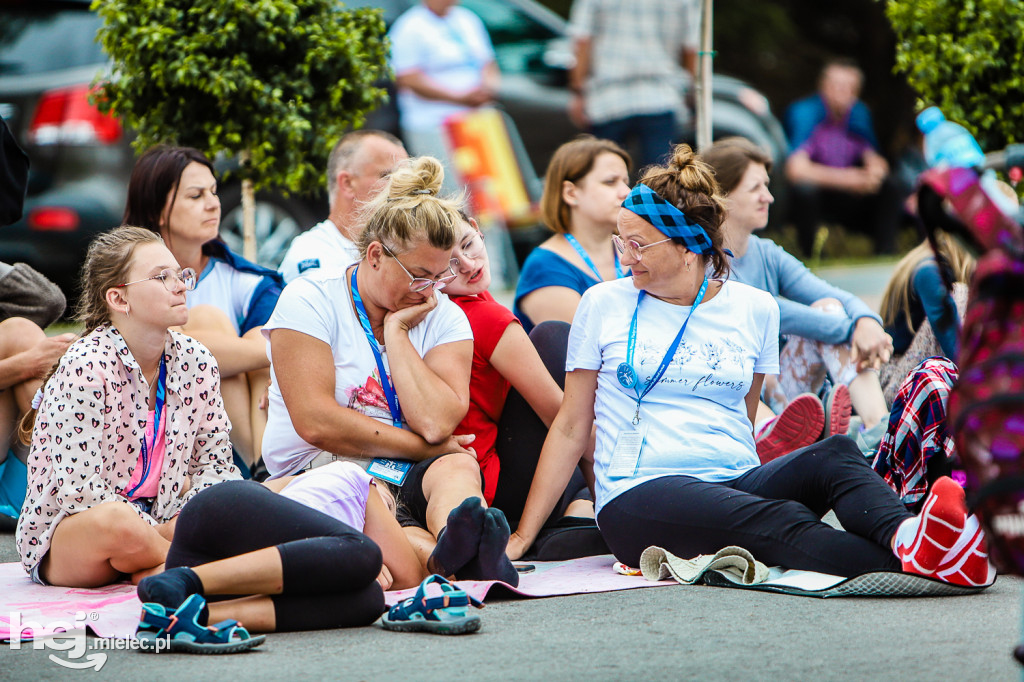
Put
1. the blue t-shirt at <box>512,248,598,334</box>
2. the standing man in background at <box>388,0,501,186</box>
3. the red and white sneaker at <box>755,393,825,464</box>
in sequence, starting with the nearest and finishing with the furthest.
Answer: the red and white sneaker at <box>755,393,825,464</box> → the blue t-shirt at <box>512,248,598,334</box> → the standing man in background at <box>388,0,501,186</box>

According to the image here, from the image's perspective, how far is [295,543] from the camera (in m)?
3.07

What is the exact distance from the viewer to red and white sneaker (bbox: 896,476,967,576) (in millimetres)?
3219

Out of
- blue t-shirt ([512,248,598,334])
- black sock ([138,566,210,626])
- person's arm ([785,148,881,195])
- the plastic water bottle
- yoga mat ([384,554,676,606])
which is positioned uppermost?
the plastic water bottle

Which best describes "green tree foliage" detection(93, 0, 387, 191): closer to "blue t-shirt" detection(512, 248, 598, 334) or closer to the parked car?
the parked car

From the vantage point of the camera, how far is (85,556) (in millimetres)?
3598

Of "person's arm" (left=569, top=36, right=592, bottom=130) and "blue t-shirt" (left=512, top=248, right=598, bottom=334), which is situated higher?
"person's arm" (left=569, top=36, right=592, bottom=130)

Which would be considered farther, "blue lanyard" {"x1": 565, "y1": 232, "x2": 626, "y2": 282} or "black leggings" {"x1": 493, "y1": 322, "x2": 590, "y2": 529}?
"blue lanyard" {"x1": 565, "y1": 232, "x2": 626, "y2": 282}

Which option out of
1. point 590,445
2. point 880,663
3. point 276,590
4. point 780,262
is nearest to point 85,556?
point 276,590

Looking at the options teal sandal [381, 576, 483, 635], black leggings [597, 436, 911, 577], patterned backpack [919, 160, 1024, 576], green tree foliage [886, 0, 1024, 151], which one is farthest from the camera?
green tree foliage [886, 0, 1024, 151]

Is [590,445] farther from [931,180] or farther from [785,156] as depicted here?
[785,156]

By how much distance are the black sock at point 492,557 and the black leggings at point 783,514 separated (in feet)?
1.48

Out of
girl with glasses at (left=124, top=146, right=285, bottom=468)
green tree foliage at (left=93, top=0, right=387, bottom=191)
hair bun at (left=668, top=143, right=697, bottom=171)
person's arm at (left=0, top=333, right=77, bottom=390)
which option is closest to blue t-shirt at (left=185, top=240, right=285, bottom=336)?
girl with glasses at (left=124, top=146, right=285, bottom=468)

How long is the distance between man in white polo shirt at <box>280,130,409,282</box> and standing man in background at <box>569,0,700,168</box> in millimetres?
3289

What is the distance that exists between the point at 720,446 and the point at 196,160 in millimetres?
2528
